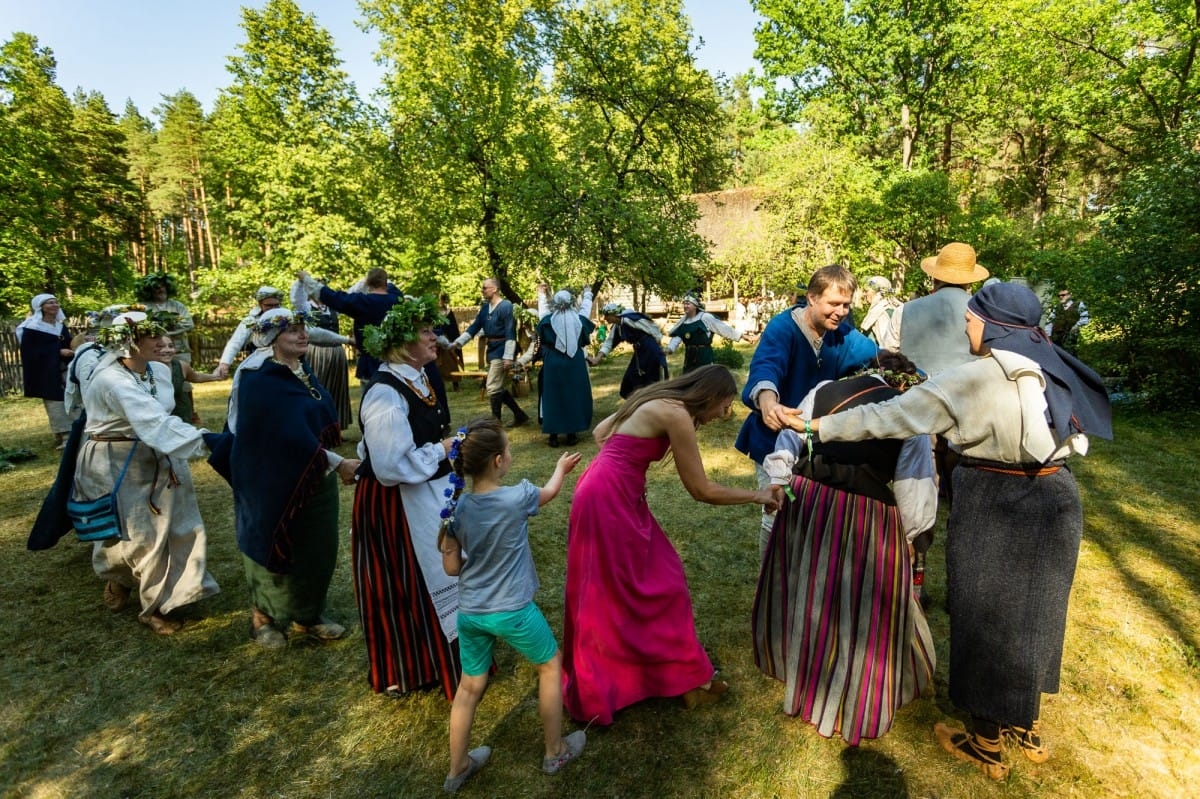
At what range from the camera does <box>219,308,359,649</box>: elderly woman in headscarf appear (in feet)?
10.3

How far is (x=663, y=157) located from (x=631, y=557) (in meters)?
12.4

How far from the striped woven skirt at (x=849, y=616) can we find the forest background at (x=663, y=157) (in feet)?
28.2

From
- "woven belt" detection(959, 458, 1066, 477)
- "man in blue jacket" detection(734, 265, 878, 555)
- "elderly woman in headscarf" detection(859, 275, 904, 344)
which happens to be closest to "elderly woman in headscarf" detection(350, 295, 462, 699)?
"man in blue jacket" detection(734, 265, 878, 555)

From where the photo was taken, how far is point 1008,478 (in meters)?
2.32

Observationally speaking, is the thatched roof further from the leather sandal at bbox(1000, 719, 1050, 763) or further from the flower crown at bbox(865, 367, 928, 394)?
the leather sandal at bbox(1000, 719, 1050, 763)

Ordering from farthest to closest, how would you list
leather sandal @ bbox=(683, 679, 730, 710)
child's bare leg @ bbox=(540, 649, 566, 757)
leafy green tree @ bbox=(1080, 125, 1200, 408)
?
leafy green tree @ bbox=(1080, 125, 1200, 408) < leather sandal @ bbox=(683, 679, 730, 710) < child's bare leg @ bbox=(540, 649, 566, 757)

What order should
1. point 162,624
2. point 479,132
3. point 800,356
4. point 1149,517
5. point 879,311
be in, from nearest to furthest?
point 800,356 < point 162,624 < point 1149,517 < point 879,311 < point 479,132

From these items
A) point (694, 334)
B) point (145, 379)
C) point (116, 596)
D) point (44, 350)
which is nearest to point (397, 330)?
point (145, 379)

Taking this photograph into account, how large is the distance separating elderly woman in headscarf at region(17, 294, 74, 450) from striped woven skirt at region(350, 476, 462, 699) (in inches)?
278

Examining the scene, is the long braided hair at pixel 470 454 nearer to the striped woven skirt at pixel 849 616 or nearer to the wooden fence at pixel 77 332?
the striped woven skirt at pixel 849 616

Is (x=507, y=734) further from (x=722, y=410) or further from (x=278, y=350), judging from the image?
(x=278, y=350)

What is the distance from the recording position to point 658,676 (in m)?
2.96

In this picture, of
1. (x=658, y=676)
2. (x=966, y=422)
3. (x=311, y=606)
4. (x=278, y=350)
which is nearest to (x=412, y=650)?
(x=311, y=606)

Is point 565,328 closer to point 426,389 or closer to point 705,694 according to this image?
point 426,389
